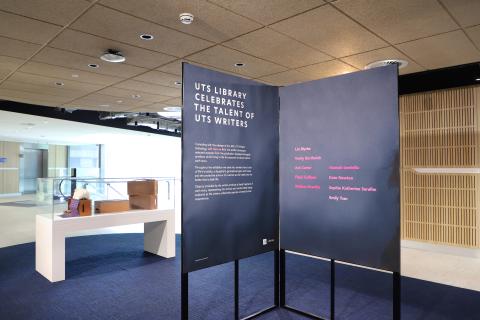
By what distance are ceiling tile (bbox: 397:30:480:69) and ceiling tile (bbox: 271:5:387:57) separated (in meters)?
0.41

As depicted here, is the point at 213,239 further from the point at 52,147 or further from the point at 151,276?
the point at 52,147

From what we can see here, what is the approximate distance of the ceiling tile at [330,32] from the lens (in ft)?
10.1

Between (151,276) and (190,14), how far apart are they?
3101 millimetres

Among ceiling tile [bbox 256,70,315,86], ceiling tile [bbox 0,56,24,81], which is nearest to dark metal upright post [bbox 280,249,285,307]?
ceiling tile [bbox 256,70,315,86]

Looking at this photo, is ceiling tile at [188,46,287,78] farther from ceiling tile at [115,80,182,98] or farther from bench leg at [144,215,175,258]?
bench leg at [144,215,175,258]

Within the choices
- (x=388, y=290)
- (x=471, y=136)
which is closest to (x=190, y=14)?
(x=388, y=290)

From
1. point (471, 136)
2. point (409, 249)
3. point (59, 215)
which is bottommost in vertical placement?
point (409, 249)

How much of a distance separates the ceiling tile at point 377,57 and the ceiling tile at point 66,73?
11.4ft

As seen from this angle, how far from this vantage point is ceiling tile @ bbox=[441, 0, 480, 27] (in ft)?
9.09

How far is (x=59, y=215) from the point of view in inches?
170

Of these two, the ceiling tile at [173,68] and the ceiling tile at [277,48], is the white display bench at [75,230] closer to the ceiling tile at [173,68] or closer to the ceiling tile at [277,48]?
the ceiling tile at [173,68]

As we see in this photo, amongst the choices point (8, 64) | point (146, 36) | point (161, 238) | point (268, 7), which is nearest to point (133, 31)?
point (146, 36)

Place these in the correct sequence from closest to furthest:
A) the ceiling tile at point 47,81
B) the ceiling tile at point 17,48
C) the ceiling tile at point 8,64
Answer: the ceiling tile at point 17,48 → the ceiling tile at point 8,64 → the ceiling tile at point 47,81

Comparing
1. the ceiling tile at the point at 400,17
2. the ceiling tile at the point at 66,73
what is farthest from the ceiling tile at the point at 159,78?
the ceiling tile at the point at 400,17
